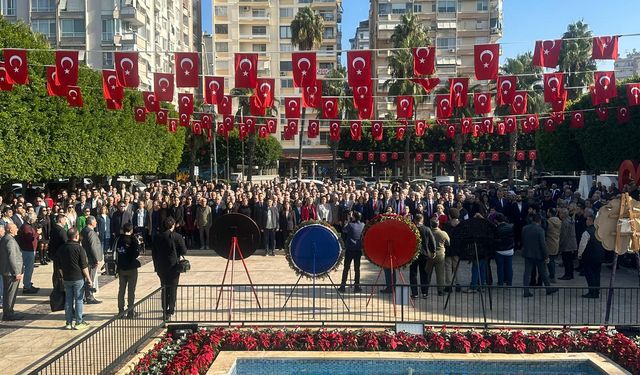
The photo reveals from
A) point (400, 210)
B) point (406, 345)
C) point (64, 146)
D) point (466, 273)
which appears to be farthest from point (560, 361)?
point (64, 146)

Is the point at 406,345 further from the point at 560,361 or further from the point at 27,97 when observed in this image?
the point at 27,97

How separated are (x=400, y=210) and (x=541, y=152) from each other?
3374 centimetres

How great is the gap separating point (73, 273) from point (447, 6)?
72299 millimetres

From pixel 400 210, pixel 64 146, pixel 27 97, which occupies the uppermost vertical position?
pixel 27 97

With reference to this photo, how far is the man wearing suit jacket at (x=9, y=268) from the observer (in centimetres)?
1102

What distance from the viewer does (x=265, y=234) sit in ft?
63.9

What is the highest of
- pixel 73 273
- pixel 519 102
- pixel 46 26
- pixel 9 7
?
pixel 9 7

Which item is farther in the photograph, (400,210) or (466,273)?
(400,210)

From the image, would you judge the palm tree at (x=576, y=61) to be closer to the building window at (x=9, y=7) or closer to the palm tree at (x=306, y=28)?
the palm tree at (x=306, y=28)

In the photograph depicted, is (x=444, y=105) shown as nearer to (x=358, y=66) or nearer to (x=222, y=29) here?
(x=358, y=66)

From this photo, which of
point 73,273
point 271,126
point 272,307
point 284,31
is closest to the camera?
point 73,273

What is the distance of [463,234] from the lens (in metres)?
12.3

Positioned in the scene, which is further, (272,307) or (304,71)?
(304,71)

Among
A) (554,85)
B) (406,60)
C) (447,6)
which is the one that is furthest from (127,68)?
(447,6)
